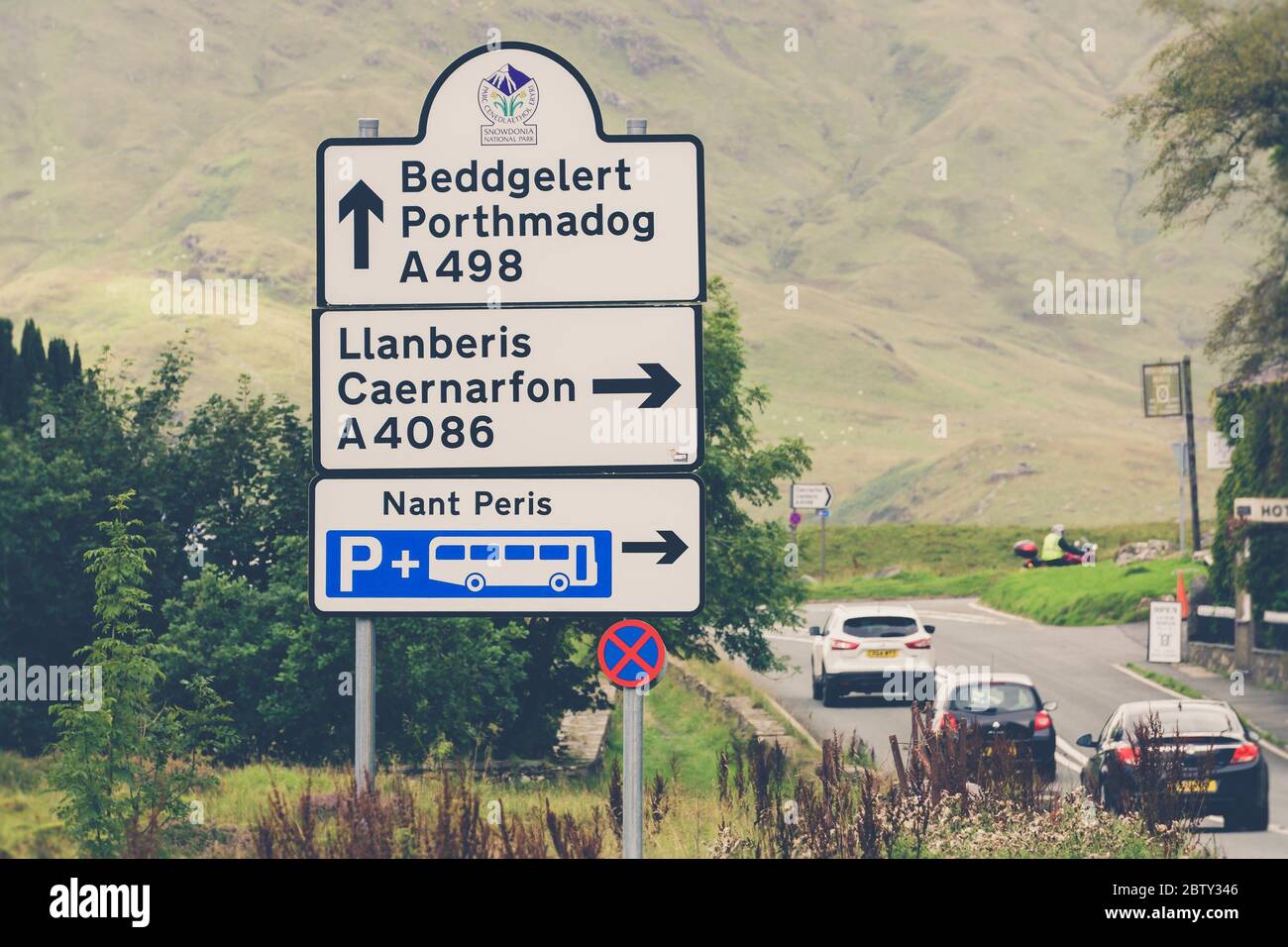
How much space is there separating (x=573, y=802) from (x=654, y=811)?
388 centimetres

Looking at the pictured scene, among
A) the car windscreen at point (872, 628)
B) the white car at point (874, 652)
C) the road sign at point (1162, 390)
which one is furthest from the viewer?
the road sign at point (1162, 390)

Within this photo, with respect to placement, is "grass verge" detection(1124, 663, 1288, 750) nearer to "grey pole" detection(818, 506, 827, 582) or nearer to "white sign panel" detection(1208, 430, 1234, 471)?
"white sign panel" detection(1208, 430, 1234, 471)

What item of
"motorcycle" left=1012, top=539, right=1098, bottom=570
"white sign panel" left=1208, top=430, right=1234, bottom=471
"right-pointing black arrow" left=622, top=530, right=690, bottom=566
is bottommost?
"right-pointing black arrow" left=622, top=530, right=690, bottom=566

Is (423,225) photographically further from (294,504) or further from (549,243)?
(294,504)

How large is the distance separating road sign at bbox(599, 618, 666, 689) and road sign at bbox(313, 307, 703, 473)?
0.95 m

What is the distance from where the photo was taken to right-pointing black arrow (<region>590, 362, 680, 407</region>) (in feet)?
32.2

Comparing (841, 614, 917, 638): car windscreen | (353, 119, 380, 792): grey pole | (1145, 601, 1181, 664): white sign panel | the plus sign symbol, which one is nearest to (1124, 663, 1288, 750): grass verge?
(1145, 601, 1181, 664): white sign panel

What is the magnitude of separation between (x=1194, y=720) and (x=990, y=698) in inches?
147

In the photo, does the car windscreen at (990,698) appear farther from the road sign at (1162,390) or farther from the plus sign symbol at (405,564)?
the road sign at (1162,390)

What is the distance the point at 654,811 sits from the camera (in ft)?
48.0

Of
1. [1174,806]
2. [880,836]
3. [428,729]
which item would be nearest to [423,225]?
[880,836]

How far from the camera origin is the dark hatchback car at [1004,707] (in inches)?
846

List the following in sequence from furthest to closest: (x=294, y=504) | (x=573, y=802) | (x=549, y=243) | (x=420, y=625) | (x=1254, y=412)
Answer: (x=1254, y=412), (x=294, y=504), (x=420, y=625), (x=573, y=802), (x=549, y=243)

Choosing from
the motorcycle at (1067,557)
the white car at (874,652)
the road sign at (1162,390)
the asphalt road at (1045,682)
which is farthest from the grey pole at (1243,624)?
the motorcycle at (1067,557)
